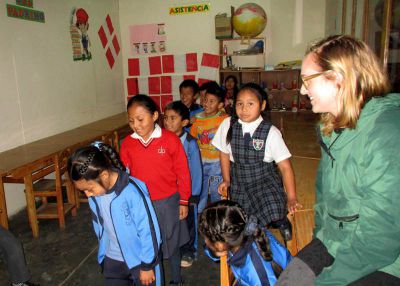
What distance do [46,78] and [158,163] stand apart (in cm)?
264

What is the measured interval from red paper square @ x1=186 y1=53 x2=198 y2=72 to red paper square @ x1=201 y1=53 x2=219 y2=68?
0.47 feet

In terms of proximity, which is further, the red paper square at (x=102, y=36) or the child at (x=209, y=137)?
the red paper square at (x=102, y=36)

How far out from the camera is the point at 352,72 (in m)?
0.81

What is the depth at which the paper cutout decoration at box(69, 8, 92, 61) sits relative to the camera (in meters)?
4.15

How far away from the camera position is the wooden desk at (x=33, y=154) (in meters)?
2.53

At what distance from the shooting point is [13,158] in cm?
281

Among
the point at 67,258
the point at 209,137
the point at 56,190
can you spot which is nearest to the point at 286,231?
the point at 209,137

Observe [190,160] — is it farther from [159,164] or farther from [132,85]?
[132,85]

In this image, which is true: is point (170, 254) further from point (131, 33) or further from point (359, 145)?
point (131, 33)

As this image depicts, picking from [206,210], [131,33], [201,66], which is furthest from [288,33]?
[206,210]

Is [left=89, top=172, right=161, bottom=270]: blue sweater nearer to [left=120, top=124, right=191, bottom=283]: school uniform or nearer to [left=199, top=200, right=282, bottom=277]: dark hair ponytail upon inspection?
[left=199, top=200, right=282, bottom=277]: dark hair ponytail

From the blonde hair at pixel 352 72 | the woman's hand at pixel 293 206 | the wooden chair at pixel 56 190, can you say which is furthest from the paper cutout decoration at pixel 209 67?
the blonde hair at pixel 352 72

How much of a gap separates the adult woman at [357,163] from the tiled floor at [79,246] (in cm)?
86

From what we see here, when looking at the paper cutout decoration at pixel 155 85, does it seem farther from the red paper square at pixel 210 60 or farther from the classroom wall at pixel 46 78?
the classroom wall at pixel 46 78
